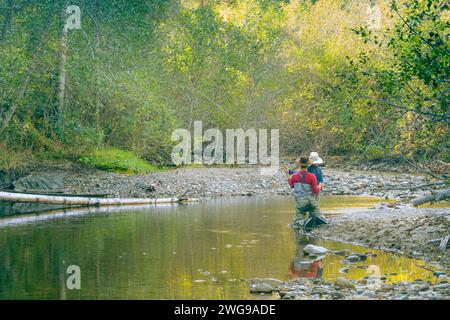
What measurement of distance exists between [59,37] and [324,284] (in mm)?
19689

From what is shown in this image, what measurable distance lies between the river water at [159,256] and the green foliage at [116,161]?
8299mm

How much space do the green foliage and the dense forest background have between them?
15 centimetres

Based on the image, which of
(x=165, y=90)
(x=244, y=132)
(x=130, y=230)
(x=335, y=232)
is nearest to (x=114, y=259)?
(x=130, y=230)

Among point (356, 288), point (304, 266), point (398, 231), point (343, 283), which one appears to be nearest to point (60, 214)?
point (398, 231)

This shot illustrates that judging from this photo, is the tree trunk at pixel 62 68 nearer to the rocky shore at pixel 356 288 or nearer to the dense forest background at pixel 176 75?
the dense forest background at pixel 176 75

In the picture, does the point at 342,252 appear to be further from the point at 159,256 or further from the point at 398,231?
the point at 159,256

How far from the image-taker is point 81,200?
2280 cm

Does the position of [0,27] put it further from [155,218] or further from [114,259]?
[114,259]

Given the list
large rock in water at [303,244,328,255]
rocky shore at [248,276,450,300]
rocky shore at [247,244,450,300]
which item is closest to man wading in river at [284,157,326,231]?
large rock in water at [303,244,328,255]

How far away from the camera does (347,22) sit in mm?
42031

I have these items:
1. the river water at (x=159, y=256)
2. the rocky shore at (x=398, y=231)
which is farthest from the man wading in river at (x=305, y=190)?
the river water at (x=159, y=256)

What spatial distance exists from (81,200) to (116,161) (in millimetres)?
7456

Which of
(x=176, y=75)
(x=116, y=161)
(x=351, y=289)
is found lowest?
(x=351, y=289)

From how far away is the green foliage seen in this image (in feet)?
97.0
